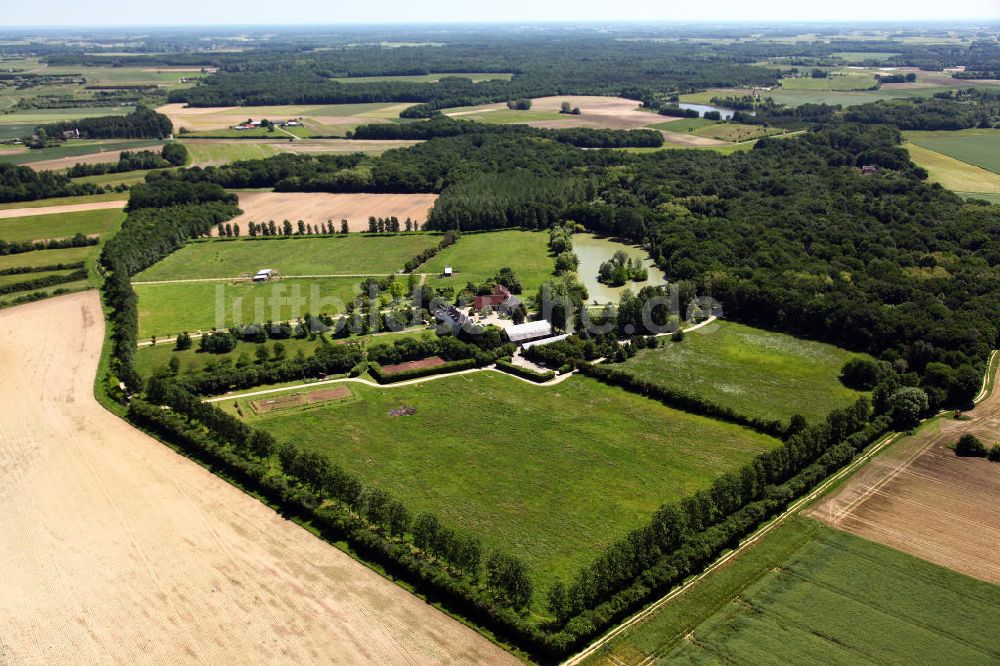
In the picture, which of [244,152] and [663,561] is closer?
[663,561]

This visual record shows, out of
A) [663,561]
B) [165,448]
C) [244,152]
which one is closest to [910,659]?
[663,561]

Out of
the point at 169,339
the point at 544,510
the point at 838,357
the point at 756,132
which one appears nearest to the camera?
the point at 544,510

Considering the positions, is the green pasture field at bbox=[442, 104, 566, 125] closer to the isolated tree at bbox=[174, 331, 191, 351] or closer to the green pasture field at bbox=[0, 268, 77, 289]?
the green pasture field at bbox=[0, 268, 77, 289]

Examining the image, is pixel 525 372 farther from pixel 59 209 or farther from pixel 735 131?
pixel 735 131

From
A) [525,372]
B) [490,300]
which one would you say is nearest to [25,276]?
[490,300]

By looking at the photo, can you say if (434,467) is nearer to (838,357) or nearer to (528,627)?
(528,627)

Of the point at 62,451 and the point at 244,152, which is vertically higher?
the point at 244,152
